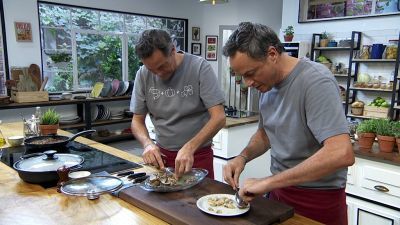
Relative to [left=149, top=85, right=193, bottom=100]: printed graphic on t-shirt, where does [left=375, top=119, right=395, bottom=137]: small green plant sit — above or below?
below

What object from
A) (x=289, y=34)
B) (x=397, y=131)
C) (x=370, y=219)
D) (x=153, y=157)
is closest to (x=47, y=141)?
(x=153, y=157)

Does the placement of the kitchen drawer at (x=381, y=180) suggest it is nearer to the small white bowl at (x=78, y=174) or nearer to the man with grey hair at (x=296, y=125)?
the man with grey hair at (x=296, y=125)

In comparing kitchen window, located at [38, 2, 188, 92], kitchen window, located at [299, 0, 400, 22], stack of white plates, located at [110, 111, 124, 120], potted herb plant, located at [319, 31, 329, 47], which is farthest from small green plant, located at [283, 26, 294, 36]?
stack of white plates, located at [110, 111, 124, 120]

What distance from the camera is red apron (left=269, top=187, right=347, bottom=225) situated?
52.2 inches

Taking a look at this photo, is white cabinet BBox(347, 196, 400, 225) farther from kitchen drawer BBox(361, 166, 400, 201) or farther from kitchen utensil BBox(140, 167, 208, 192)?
kitchen utensil BBox(140, 167, 208, 192)

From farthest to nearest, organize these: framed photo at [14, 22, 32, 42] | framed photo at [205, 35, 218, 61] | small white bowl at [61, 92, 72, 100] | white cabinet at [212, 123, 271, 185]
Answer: framed photo at [205, 35, 218, 61] < small white bowl at [61, 92, 72, 100] < framed photo at [14, 22, 32, 42] < white cabinet at [212, 123, 271, 185]

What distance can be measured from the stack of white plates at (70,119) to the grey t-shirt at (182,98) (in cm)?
305

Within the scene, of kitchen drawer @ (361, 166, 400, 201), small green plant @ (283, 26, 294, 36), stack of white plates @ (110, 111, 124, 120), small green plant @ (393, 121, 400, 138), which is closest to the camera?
kitchen drawer @ (361, 166, 400, 201)

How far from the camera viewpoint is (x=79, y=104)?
489 centimetres

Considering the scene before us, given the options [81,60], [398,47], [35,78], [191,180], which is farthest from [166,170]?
[398,47]

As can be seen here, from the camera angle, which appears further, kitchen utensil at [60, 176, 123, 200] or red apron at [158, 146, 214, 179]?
red apron at [158, 146, 214, 179]

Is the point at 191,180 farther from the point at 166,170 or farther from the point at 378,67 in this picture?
the point at 378,67

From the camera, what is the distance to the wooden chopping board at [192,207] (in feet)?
3.52

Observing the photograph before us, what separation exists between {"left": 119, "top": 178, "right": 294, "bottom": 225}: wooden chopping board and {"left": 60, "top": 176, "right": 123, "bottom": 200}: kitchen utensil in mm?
91
